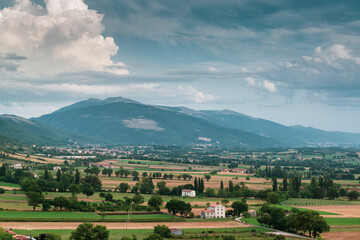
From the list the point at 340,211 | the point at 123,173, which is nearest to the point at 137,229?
the point at 340,211

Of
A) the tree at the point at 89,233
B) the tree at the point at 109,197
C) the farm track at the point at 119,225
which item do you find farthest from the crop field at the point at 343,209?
the tree at the point at 89,233

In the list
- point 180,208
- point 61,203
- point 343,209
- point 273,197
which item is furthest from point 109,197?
point 343,209

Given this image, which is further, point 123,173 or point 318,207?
point 123,173

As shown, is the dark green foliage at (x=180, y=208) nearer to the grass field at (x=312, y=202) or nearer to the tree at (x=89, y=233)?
the tree at (x=89, y=233)

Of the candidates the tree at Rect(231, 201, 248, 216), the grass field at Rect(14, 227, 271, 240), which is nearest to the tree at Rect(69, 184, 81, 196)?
the tree at Rect(231, 201, 248, 216)

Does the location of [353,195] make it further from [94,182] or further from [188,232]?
[94,182]

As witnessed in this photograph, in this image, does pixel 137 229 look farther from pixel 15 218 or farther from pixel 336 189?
pixel 336 189

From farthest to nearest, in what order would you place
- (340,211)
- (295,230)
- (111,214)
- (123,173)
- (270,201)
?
(123,173) → (270,201) → (340,211) → (111,214) → (295,230)
